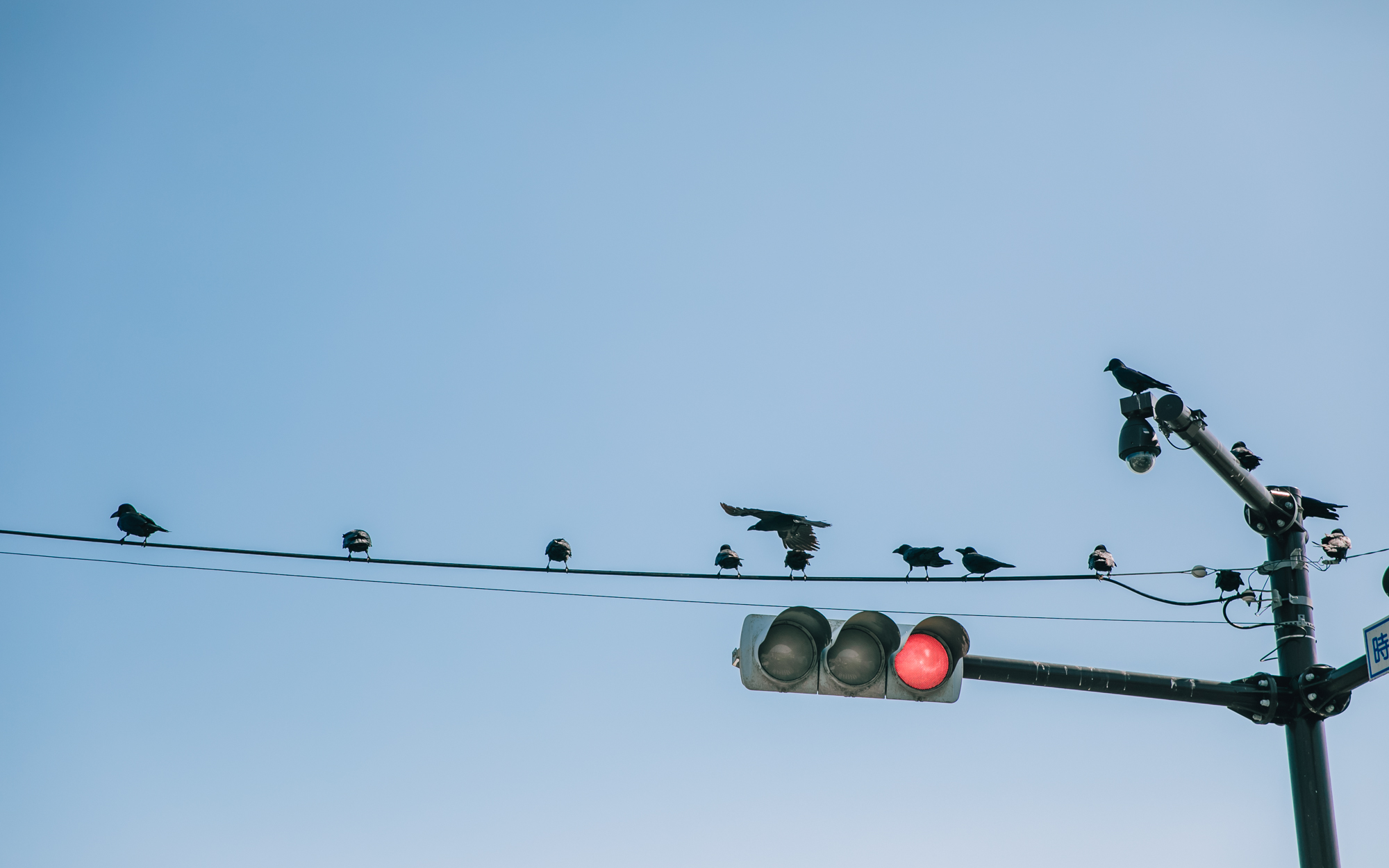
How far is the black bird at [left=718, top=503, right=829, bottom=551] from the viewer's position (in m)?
13.1

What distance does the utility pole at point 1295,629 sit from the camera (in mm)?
7844

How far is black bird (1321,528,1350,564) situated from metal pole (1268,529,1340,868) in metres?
0.79

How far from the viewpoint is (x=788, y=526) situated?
552 inches

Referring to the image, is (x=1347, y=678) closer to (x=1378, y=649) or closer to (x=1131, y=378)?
(x=1378, y=649)

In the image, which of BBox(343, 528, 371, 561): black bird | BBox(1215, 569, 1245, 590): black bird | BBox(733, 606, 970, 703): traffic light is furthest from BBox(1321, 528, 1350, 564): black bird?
BBox(343, 528, 371, 561): black bird

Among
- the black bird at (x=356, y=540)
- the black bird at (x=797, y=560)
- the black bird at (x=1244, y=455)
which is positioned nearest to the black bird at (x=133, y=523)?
the black bird at (x=356, y=540)

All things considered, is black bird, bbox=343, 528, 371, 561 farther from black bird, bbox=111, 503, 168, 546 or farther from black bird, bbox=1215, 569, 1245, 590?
black bird, bbox=1215, 569, 1245, 590

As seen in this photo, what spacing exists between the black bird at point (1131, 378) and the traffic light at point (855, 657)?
17.9ft

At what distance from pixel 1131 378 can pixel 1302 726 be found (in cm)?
405

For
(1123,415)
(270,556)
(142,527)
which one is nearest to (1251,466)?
(1123,415)

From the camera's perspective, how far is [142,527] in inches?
739

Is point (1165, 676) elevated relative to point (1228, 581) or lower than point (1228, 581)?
lower

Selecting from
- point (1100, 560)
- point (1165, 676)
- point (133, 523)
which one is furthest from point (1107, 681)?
point (133, 523)

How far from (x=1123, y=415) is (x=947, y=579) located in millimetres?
4129
